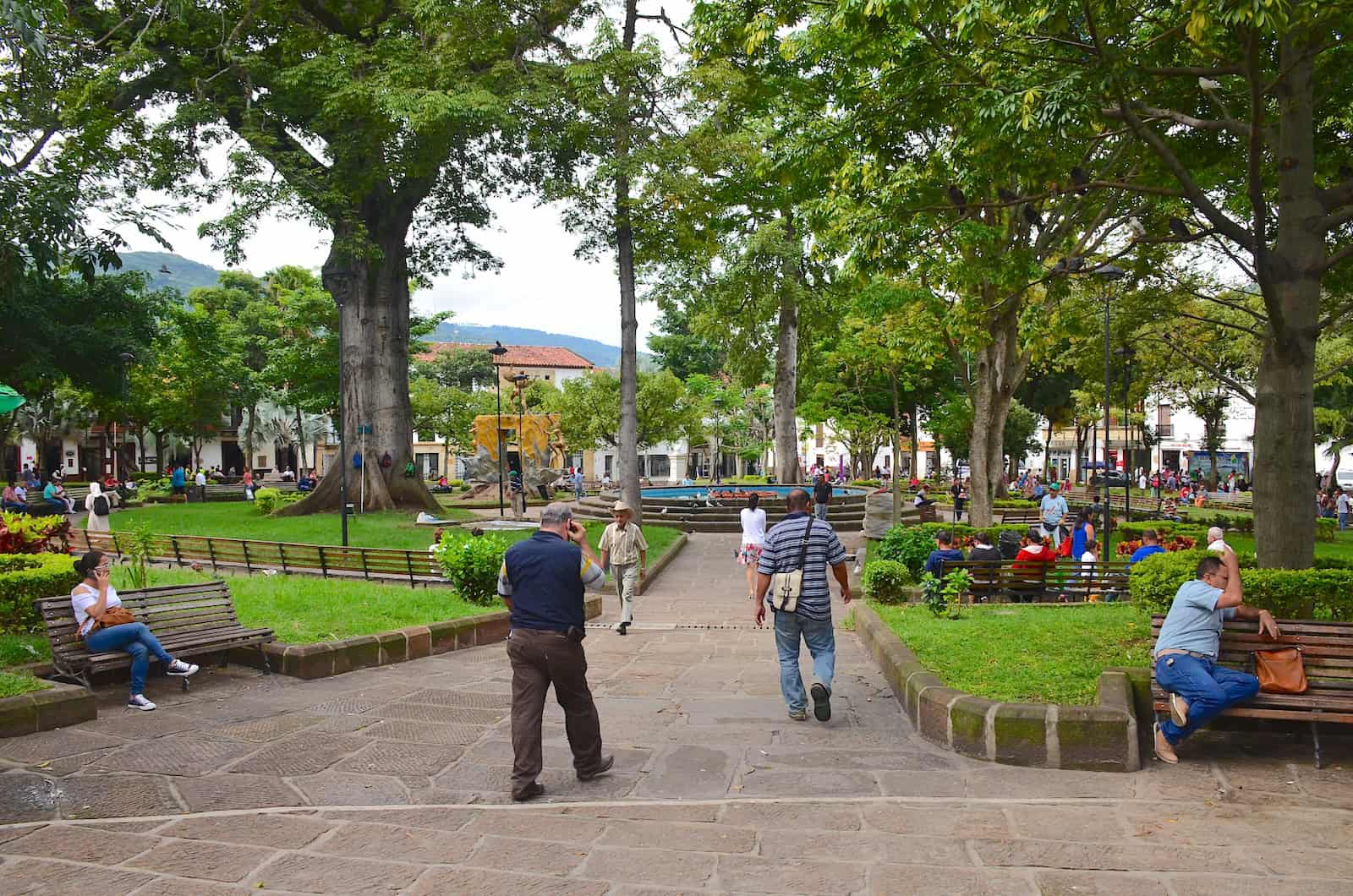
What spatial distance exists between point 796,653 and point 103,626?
4.80 m

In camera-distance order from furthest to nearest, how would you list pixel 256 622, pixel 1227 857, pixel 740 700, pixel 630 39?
1. pixel 630 39
2. pixel 256 622
3. pixel 740 700
4. pixel 1227 857

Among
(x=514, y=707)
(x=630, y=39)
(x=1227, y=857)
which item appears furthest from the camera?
(x=630, y=39)

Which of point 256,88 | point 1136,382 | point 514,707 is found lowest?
point 514,707

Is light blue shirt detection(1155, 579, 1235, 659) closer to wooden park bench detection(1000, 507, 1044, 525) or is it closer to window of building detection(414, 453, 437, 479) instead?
wooden park bench detection(1000, 507, 1044, 525)

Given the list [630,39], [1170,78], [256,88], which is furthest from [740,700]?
[256,88]

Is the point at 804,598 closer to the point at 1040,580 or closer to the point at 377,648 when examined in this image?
the point at 377,648

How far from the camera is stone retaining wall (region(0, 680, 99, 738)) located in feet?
18.4

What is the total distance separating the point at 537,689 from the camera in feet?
15.9

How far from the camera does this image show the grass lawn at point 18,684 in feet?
19.1

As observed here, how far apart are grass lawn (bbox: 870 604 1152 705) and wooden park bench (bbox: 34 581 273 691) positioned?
17.7 ft

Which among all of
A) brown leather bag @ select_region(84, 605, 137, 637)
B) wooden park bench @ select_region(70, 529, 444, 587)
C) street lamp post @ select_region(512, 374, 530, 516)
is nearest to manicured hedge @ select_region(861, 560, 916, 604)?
wooden park bench @ select_region(70, 529, 444, 587)

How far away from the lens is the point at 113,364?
27.2 m

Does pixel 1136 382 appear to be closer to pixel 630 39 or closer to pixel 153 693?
pixel 630 39

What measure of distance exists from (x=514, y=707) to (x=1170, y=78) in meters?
8.42
